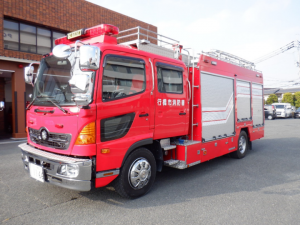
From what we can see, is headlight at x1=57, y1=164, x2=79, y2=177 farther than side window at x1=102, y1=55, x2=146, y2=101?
No

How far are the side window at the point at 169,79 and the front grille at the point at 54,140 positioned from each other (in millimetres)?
1881

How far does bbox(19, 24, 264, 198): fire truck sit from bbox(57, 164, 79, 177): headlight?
0.6 inches

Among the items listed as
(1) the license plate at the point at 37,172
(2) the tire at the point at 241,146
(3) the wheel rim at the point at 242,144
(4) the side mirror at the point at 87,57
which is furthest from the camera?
(3) the wheel rim at the point at 242,144

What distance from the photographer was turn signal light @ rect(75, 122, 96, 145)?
3.33 meters

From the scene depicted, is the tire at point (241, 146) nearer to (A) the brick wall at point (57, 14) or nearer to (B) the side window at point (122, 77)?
(B) the side window at point (122, 77)

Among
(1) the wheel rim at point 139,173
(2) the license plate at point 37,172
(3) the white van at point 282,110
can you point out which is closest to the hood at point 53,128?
(2) the license plate at point 37,172

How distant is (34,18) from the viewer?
41.0 ft

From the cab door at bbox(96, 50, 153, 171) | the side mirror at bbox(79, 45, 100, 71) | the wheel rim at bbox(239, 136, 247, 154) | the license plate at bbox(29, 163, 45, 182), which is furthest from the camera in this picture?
the wheel rim at bbox(239, 136, 247, 154)

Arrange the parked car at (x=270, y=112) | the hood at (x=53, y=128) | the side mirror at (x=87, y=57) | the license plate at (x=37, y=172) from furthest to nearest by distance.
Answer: the parked car at (x=270, y=112) → the license plate at (x=37, y=172) → the hood at (x=53, y=128) → the side mirror at (x=87, y=57)

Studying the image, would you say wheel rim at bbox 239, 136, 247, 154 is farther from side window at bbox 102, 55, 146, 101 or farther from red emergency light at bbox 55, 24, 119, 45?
red emergency light at bbox 55, 24, 119, 45

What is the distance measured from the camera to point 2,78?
45.7 ft

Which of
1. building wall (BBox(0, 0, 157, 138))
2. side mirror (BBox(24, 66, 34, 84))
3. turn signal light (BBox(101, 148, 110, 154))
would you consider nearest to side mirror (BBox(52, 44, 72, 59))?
side mirror (BBox(24, 66, 34, 84))

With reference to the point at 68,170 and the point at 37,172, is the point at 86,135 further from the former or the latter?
the point at 37,172

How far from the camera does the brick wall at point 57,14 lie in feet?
38.5
